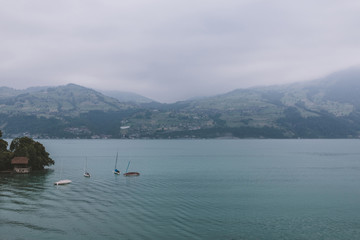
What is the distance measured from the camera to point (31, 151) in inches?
4021

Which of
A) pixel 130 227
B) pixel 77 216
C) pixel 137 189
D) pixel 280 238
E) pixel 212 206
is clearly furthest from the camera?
pixel 137 189

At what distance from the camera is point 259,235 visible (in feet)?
136

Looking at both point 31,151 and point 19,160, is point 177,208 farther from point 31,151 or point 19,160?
point 31,151

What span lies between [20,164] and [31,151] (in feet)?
18.3

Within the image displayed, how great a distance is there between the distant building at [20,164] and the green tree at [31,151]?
2163 mm

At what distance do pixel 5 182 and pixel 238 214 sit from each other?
58.6 meters

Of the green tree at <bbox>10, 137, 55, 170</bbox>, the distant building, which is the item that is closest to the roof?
the distant building

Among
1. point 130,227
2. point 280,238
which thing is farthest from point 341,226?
point 130,227

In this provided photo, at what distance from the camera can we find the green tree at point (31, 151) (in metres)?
99.9

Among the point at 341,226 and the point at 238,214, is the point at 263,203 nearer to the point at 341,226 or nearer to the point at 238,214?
the point at 238,214

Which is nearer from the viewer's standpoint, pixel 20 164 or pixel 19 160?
pixel 19 160

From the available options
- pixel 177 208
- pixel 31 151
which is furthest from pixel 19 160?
pixel 177 208

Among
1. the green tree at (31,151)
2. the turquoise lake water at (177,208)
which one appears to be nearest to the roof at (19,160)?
the green tree at (31,151)

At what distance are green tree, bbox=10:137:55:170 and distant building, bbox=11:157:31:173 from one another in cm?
216
